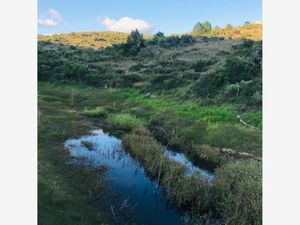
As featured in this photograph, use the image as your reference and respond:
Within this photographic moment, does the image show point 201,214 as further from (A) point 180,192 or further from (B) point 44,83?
(B) point 44,83

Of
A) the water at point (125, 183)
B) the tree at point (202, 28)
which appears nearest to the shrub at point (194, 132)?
the water at point (125, 183)

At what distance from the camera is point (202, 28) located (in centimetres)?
6856

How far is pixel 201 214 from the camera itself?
414 inches

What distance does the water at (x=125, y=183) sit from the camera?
1052 cm

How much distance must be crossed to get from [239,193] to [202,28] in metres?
60.8

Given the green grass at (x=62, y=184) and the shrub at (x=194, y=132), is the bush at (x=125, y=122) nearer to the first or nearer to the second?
the green grass at (x=62, y=184)

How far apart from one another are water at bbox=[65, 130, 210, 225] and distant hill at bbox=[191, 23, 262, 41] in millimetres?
42138

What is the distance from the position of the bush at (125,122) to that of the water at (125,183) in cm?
151

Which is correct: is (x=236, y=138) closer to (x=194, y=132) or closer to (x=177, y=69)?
(x=194, y=132)

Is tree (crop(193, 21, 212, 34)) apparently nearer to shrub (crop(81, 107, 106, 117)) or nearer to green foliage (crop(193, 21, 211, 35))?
green foliage (crop(193, 21, 211, 35))

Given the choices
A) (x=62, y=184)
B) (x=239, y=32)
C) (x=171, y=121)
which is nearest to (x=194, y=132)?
(x=171, y=121)
